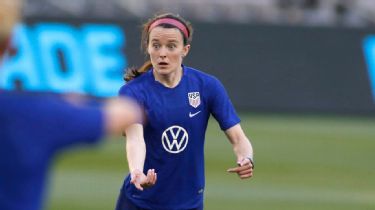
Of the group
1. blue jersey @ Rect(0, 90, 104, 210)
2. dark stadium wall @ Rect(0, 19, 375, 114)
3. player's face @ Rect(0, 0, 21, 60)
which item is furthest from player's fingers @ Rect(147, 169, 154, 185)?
dark stadium wall @ Rect(0, 19, 375, 114)

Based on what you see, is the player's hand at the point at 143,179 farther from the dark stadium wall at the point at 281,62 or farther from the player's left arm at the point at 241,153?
the dark stadium wall at the point at 281,62

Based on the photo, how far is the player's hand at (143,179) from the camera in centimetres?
634

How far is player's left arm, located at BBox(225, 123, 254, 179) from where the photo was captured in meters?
7.02

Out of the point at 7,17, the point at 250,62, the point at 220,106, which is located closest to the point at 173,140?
the point at 220,106

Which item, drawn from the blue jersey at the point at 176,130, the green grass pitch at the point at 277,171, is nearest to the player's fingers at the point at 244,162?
the blue jersey at the point at 176,130

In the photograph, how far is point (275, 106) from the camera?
2211 cm

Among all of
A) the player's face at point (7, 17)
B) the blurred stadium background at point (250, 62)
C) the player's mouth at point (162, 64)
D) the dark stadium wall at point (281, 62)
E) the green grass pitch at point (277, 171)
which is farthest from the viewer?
the dark stadium wall at point (281, 62)

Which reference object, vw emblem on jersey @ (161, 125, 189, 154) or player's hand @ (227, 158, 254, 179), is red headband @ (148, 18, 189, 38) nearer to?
vw emblem on jersey @ (161, 125, 189, 154)

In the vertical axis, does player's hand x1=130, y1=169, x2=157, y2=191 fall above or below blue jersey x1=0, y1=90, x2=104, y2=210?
below

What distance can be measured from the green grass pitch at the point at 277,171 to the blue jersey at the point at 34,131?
8117mm

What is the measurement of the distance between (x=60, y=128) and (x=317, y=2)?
22.6 m

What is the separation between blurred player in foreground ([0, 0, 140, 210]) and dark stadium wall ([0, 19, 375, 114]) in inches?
714

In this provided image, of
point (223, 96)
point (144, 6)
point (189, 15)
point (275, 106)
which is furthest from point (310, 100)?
point (223, 96)

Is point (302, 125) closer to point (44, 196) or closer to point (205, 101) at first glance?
point (205, 101)
